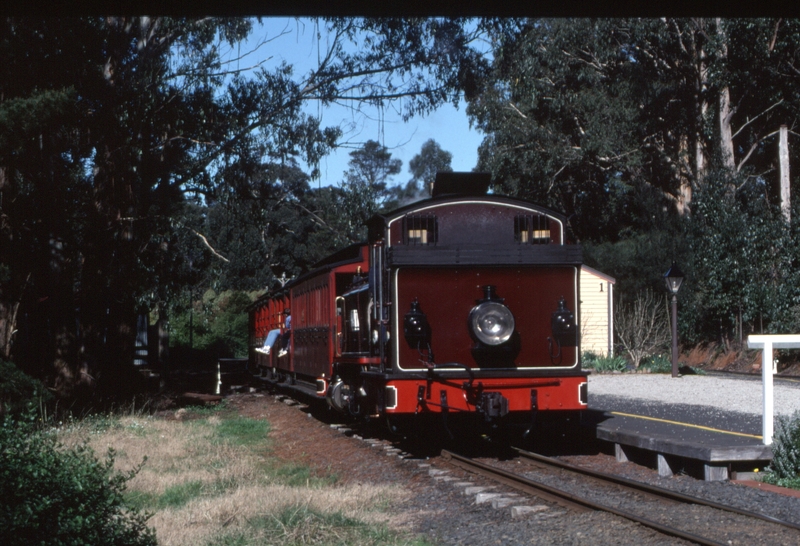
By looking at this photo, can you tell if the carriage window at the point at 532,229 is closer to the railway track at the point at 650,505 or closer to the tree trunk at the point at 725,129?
the railway track at the point at 650,505

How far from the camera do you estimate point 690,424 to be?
467 inches

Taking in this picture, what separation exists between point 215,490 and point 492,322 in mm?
3681

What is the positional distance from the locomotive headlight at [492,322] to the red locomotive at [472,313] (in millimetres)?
12

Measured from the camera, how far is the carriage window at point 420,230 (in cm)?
1098

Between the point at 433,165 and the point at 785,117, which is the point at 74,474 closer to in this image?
the point at 785,117

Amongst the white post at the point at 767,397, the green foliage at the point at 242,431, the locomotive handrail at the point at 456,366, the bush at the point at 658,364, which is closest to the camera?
the white post at the point at 767,397

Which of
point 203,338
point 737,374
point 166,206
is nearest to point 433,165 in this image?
point 203,338

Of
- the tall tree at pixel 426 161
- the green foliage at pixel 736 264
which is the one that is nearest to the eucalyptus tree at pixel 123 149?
the green foliage at pixel 736 264

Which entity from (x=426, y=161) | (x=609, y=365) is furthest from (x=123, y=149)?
(x=426, y=161)

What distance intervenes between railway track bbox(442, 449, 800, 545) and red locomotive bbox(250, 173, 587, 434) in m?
0.88

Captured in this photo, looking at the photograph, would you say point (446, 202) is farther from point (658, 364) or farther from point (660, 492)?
point (658, 364)

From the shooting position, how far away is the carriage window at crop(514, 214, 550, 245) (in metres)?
11.3

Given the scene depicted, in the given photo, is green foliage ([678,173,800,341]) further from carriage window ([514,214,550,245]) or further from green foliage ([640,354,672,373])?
carriage window ([514,214,550,245])

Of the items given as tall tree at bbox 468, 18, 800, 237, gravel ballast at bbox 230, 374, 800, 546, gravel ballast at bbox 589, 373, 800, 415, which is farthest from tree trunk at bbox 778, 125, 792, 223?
gravel ballast at bbox 230, 374, 800, 546
